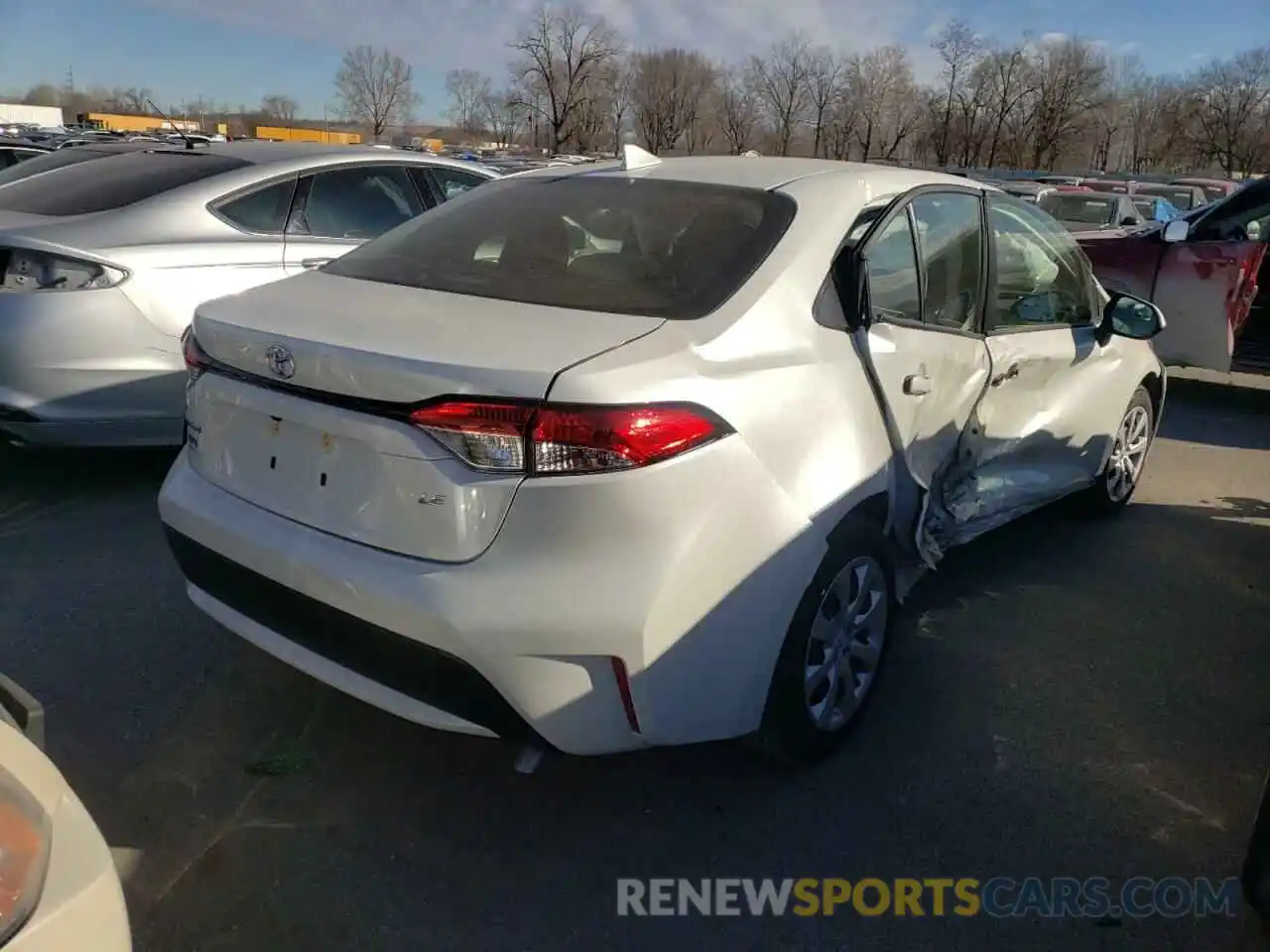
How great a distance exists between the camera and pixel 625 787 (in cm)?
286

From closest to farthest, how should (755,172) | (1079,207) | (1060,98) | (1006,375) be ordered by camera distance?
(755,172), (1006,375), (1079,207), (1060,98)

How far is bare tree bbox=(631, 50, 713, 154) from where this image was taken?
181 feet

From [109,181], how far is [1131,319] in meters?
4.77

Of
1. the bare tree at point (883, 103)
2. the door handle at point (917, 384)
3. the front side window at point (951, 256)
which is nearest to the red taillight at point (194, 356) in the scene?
the door handle at point (917, 384)

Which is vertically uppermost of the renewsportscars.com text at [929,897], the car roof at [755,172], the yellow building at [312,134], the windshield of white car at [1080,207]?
the yellow building at [312,134]

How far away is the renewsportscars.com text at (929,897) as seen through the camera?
8.05 feet

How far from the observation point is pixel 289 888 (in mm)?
2422

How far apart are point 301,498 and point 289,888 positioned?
2.96 ft

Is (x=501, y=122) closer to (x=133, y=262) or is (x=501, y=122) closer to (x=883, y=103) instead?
(x=883, y=103)

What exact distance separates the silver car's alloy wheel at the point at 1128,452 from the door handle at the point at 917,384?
203 cm

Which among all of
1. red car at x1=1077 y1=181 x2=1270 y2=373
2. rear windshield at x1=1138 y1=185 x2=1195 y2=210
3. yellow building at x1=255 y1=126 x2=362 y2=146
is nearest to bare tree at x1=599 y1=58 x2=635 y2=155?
yellow building at x1=255 y1=126 x2=362 y2=146

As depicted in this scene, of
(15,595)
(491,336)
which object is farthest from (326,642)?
(15,595)

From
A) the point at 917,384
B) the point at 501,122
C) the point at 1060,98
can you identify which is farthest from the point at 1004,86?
the point at 917,384

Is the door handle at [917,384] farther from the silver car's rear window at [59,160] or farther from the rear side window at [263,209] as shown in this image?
the silver car's rear window at [59,160]
